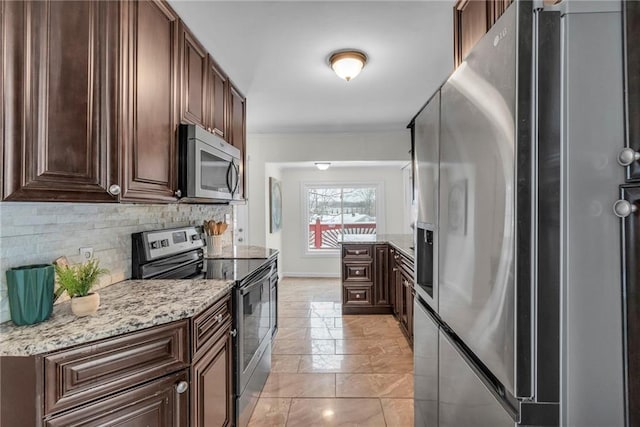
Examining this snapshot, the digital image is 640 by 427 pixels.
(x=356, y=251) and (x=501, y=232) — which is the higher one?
(x=501, y=232)

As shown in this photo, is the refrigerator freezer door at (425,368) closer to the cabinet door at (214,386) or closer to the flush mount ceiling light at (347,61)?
the cabinet door at (214,386)

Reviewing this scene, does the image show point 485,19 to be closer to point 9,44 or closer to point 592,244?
point 592,244

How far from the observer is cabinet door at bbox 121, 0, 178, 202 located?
146 centimetres

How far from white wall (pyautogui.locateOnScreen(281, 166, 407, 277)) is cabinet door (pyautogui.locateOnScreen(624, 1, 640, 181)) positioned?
5.86m

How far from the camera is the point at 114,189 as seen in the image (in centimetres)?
138

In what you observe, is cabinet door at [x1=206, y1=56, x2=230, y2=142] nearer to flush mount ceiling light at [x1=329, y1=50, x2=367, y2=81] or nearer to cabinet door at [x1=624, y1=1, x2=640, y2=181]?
flush mount ceiling light at [x1=329, y1=50, x2=367, y2=81]

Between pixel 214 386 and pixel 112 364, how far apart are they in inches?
23.5

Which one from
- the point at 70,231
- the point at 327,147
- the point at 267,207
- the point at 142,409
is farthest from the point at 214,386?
the point at 267,207

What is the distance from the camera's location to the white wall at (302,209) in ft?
21.6

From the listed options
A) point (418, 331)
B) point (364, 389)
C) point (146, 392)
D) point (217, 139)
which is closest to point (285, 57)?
point (217, 139)

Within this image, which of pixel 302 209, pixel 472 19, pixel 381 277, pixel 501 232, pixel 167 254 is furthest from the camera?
pixel 302 209

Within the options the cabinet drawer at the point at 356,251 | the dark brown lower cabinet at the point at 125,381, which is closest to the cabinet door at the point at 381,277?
the cabinet drawer at the point at 356,251

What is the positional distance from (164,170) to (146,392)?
1055 millimetres

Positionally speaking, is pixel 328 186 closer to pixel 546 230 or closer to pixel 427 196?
pixel 427 196
